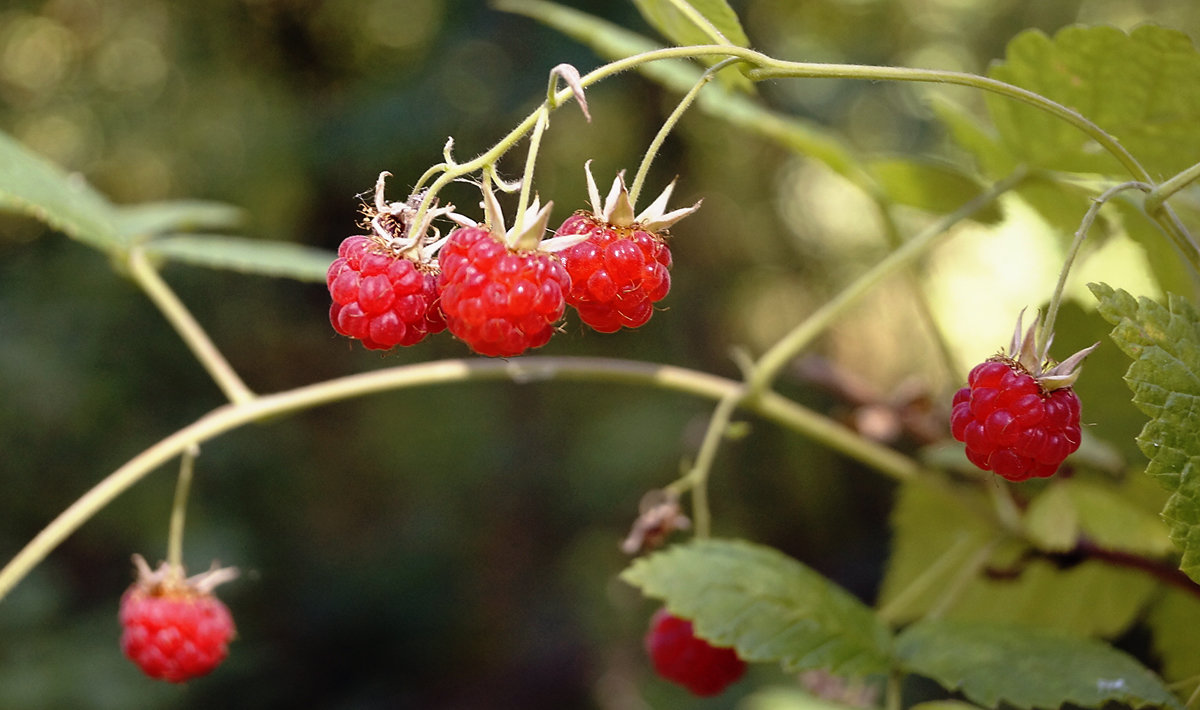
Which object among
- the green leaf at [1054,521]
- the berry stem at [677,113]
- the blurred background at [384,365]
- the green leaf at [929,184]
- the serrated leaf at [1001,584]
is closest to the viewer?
the berry stem at [677,113]

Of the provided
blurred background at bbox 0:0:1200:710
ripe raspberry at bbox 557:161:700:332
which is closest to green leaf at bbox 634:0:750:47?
ripe raspberry at bbox 557:161:700:332

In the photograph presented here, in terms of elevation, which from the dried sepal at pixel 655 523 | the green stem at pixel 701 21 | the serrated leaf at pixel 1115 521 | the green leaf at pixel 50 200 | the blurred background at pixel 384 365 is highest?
the blurred background at pixel 384 365

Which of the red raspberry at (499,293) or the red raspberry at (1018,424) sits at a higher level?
the red raspberry at (499,293)

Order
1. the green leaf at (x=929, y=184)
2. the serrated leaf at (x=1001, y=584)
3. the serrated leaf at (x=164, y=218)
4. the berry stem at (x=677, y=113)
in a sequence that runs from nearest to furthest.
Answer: the berry stem at (x=677, y=113), the serrated leaf at (x=1001, y=584), the green leaf at (x=929, y=184), the serrated leaf at (x=164, y=218)

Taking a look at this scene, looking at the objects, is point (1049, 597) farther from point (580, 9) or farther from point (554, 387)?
point (554, 387)

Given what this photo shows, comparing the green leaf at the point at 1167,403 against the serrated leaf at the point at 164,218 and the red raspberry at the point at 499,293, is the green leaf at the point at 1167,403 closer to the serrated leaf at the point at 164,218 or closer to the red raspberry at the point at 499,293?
the red raspberry at the point at 499,293

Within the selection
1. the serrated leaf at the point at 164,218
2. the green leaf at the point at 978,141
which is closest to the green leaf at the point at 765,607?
the green leaf at the point at 978,141

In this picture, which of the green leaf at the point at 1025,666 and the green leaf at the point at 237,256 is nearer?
the green leaf at the point at 1025,666
